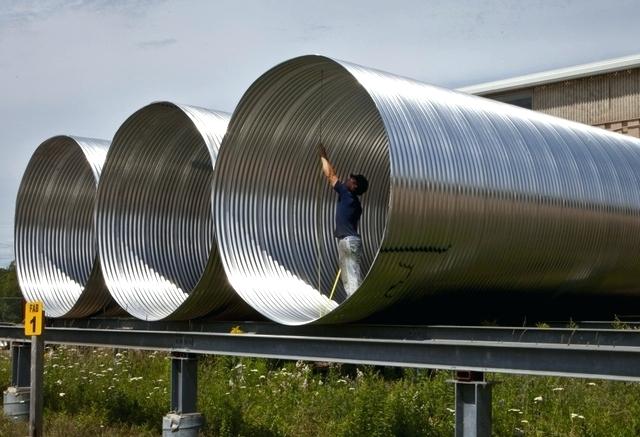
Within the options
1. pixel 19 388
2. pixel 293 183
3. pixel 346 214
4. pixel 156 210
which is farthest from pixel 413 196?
pixel 19 388

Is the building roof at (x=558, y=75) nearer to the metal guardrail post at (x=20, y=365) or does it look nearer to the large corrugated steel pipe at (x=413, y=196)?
the large corrugated steel pipe at (x=413, y=196)

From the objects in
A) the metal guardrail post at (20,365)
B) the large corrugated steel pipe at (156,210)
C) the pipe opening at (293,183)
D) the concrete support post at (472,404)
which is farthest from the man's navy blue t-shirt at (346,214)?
the metal guardrail post at (20,365)

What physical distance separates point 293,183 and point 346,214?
196 cm

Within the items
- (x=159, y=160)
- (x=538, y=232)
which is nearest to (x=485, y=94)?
(x=159, y=160)

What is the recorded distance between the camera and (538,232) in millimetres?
10055

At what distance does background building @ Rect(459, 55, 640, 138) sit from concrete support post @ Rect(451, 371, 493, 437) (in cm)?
1653

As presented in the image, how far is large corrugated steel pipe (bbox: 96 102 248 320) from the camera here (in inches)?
485

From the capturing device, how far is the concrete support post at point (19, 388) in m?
13.6

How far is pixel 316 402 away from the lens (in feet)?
41.7

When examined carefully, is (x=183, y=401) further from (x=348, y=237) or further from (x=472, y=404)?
(x=472, y=404)

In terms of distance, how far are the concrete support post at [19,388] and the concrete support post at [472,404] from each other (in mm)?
8223

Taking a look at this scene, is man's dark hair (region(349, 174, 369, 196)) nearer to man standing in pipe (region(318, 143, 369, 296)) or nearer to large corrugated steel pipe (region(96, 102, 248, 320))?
man standing in pipe (region(318, 143, 369, 296))

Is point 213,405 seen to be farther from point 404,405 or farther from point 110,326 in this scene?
point 404,405

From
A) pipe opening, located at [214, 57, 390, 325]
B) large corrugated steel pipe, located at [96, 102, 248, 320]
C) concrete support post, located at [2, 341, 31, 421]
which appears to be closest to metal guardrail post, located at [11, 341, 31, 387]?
concrete support post, located at [2, 341, 31, 421]
